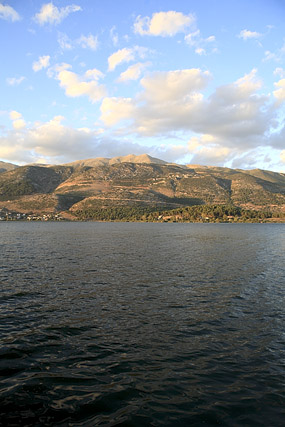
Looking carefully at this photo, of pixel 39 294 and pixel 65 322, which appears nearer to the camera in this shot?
pixel 65 322

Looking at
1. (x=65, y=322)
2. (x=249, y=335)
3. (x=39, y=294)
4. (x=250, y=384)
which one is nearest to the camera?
(x=250, y=384)

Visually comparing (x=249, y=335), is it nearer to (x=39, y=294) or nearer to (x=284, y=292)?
(x=284, y=292)

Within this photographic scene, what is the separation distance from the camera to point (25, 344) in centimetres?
1978

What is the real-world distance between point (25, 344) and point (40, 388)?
561cm

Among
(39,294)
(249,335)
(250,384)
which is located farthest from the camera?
(39,294)

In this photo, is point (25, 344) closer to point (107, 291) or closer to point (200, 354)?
point (200, 354)

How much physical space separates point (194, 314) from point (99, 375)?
12.4 metres

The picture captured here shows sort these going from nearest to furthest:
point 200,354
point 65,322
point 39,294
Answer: point 200,354 → point 65,322 → point 39,294

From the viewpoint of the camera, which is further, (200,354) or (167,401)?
(200,354)

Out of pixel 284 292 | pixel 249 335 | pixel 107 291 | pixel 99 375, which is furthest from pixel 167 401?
pixel 284 292

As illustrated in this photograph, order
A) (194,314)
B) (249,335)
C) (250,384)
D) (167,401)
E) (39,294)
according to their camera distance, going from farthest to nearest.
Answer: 1. (39,294)
2. (194,314)
3. (249,335)
4. (250,384)
5. (167,401)

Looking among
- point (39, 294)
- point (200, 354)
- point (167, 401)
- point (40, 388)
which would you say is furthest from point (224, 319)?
point (39, 294)

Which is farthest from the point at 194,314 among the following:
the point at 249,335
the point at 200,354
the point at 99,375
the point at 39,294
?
the point at 39,294

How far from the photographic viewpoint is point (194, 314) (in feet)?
85.8
